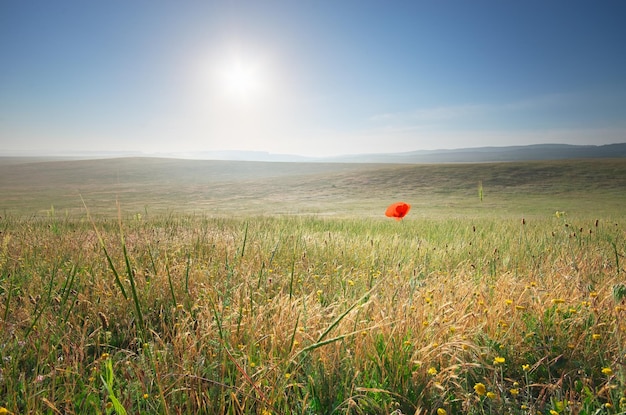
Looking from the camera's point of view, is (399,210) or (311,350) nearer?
(311,350)

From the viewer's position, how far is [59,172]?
226ft

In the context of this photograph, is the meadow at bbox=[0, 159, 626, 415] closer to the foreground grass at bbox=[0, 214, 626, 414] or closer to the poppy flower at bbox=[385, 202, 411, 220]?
the foreground grass at bbox=[0, 214, 626, 414]

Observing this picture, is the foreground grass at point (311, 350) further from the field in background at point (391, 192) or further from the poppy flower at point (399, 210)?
the field in background at point (391, 192)

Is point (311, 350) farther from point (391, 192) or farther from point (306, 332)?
point (391, 192)

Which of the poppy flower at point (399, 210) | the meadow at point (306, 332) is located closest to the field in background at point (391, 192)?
the poppy flower at point (399, 210)

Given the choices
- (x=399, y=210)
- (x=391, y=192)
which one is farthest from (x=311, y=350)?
(x=391, y=192)


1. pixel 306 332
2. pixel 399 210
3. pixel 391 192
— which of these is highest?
pixel 399 210

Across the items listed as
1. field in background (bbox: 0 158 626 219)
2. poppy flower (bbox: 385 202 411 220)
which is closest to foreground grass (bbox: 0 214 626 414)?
poppy flower (bbox: 385 202 411 220)

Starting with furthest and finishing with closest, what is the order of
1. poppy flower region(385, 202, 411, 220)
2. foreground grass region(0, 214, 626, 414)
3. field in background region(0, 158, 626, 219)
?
field in background region(0, 158, 626, 219) < poppy flower region(385, 202, 411, 220) < foreground grass region(0, 214, 626, 414)

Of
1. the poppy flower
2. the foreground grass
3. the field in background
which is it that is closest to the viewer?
the foreground grass

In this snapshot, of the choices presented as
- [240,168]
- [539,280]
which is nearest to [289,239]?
[539,280]

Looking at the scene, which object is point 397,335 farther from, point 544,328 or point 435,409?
point 544,328

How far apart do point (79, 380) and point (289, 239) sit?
4466 millimetres

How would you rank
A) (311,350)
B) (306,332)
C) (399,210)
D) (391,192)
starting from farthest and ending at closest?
(391,192) < (399,210) < (306,332) < (311,350)
